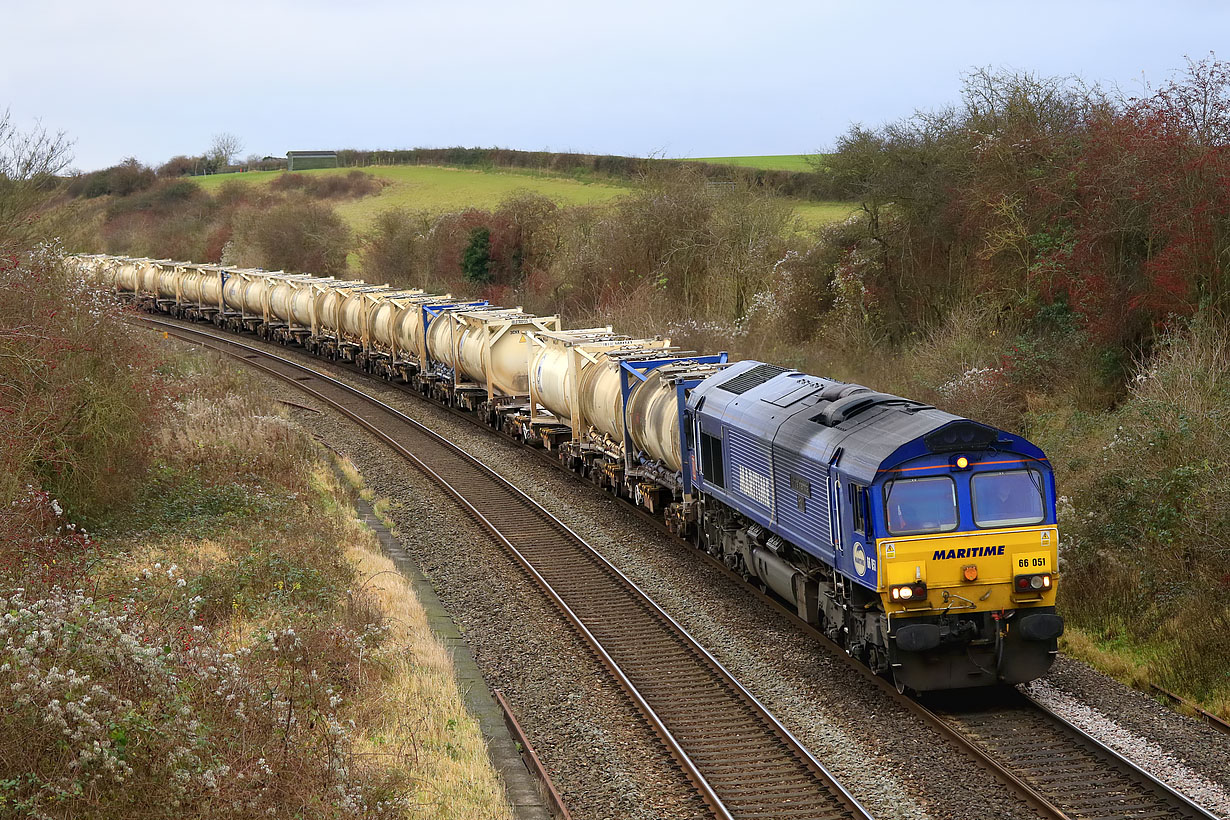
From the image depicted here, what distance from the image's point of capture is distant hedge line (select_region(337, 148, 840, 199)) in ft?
167

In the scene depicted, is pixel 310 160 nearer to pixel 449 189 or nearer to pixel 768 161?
pixel 449 189

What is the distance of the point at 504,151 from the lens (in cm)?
9694

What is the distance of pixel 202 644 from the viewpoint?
35.1 feet

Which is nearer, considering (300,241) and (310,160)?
(300,241)

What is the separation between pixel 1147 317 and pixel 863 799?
16.7 meters

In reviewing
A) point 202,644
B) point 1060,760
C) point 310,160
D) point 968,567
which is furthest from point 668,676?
point 310,160

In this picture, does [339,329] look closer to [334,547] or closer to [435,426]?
[435,426]

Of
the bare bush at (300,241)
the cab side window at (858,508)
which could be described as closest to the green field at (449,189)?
the bare bush at (300,241)

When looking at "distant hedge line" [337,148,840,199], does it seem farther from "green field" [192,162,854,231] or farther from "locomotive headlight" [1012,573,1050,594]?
"locomotive headlight" [1012,573,1050,594]

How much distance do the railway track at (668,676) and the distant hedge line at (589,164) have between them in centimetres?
2039

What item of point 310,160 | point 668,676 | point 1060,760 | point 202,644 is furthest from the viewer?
point 310,160

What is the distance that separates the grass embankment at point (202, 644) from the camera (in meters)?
7.90

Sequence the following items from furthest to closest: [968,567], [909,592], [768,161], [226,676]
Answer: [768,161] → [968,567] → [909,592] → [226,676]

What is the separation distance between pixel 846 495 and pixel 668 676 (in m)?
3.41
